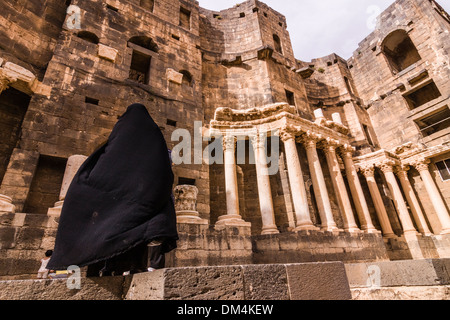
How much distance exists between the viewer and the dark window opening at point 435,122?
15154 millimetres

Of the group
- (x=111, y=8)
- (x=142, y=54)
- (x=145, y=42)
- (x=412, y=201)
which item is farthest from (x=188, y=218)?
(x=412, y=201)

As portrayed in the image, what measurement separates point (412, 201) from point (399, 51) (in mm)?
13863

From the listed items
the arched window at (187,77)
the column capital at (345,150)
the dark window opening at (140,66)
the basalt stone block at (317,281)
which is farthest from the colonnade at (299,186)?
the dark window opening at (140,66)

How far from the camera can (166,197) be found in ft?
7.08

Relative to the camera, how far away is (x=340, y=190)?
1023 centimetres

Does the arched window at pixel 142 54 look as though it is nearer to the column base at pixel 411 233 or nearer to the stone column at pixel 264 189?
the stone column at pixel 264 189

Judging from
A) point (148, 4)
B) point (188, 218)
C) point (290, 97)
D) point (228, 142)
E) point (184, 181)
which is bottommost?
point (188, 218)

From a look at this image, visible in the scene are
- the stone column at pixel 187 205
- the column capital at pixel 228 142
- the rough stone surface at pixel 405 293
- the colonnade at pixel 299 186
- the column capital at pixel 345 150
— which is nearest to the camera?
the rough stone surface at pixel 405 293

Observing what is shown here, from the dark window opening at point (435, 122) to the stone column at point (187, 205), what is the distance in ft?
55.9

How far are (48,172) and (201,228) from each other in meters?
5.56

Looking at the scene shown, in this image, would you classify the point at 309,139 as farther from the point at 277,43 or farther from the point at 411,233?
the point at 277,43

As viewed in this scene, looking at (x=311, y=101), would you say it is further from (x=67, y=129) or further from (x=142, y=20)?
(x=67, y=129)

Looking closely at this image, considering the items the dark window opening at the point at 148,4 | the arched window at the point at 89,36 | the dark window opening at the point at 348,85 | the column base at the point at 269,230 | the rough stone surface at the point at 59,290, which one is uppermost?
the dark window opening at the point at 148,4

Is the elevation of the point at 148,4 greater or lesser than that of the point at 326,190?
greater
